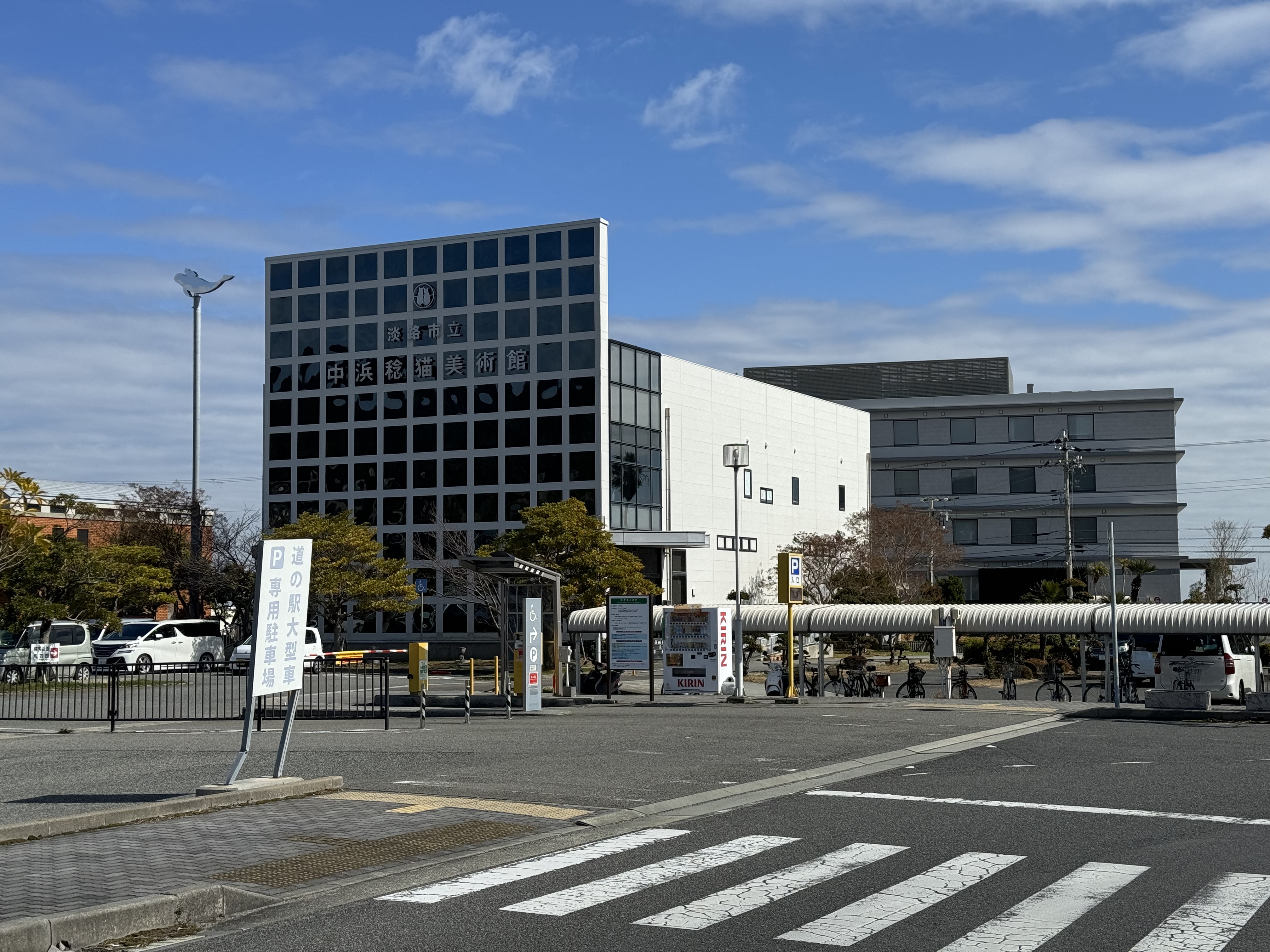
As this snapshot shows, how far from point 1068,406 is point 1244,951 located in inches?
3627

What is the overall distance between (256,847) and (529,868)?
2.24 m

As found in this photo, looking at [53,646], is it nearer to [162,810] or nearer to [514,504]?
[514,504]

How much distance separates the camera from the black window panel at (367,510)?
67.6 meters

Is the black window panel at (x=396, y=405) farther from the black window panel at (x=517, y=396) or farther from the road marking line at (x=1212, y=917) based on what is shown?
the road marking line at (x=1212, y=917)

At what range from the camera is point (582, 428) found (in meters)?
63.4

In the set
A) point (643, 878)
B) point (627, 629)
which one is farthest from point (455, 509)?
point (643, 878)

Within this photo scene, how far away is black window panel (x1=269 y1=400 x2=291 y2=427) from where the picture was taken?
69438 millimetres

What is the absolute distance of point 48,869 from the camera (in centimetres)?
939

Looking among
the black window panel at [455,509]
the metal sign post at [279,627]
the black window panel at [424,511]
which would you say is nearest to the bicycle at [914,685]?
the metal sign post at [279,627]

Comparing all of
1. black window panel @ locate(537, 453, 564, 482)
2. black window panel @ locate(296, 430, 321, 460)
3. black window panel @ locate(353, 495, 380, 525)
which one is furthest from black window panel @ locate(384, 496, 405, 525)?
black window panel @ locate(537, 453, 564, 482)

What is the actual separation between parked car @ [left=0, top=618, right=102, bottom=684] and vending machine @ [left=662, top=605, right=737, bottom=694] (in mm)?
17375

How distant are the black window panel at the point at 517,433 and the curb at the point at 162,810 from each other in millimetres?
50746

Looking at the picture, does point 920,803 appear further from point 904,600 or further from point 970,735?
point 904,600

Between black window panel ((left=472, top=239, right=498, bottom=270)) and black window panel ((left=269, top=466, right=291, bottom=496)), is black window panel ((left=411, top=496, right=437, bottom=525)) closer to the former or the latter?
black window panel ((left=269, top=466, right=291, bottom=496))
